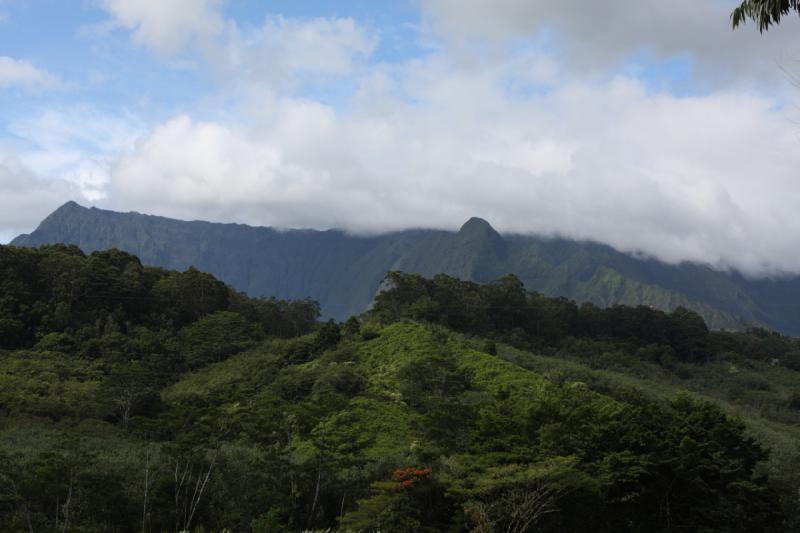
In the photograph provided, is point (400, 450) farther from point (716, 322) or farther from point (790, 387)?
point (716, 322)

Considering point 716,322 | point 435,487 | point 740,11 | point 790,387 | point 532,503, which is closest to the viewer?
point 740,11

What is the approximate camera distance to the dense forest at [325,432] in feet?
73.8

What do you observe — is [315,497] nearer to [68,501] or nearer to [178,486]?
[178,486]

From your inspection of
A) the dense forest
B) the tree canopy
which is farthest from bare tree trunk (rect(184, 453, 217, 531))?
the tree canopy

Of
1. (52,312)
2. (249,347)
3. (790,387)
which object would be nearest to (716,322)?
(790,387)

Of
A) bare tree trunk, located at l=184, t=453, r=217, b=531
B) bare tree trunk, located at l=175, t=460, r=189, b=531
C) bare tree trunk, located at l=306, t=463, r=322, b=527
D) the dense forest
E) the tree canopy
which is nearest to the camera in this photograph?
the tree canopy

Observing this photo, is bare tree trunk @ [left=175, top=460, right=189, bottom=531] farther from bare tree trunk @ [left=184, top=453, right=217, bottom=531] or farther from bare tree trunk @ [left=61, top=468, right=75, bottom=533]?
bare tree trunk @ [left=61, top=468, right=75, bottom=533]

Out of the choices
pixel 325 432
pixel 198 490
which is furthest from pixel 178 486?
pixel 325 432

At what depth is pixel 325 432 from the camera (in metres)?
26.4

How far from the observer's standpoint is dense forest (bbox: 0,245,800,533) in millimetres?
22484

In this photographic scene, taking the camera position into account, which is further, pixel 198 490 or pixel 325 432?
pixel 325 432

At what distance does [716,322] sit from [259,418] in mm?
195508

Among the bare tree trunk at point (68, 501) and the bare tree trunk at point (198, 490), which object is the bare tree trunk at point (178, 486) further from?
the bare tree trunk at point (68, 501)

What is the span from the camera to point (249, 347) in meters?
57.7
